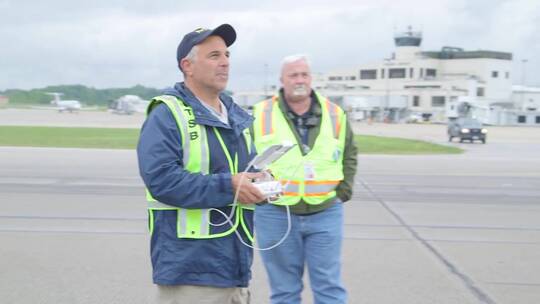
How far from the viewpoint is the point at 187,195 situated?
2672 mm

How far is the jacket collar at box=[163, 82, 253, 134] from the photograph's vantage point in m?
2.80

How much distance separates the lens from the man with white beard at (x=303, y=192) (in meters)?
4.18

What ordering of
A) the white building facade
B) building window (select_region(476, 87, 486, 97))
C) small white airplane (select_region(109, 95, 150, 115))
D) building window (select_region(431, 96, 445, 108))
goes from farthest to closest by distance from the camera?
building window (select_region(476, 87, 486, 97)) < building window (select_region(431, 96, 445, 108)) < the white building facade < small white airplane (select_region(109, 95, 150, 115))

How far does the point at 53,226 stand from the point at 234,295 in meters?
5.97

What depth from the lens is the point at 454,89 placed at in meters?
105

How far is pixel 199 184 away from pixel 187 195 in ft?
0.21

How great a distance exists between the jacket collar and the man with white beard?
1128mm

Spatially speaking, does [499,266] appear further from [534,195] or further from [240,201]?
[534,195]

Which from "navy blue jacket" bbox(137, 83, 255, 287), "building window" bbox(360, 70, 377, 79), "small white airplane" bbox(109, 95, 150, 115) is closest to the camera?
"navy blue jacket" bbox(137, 83, 255, 287)

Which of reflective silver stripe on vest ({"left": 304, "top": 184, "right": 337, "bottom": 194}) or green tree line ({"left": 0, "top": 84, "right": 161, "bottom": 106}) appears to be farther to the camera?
green tree line ({"left": 0, "top": 84, "right": 161, "bottom": 106})

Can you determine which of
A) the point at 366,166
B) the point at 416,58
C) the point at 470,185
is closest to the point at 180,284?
the point at 470,185

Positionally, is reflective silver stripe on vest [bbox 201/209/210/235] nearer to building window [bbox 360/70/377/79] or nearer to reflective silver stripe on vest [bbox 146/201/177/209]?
reflective silver stripe on vest [bbox 146/201/177/209]

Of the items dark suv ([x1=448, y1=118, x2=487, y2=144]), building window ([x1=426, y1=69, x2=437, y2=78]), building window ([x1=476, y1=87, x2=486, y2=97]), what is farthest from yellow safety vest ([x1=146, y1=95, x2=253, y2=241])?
building window ([x1=426, y1=69, x2=437, y2=78])

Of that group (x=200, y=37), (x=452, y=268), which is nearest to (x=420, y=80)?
(x=452, y=268)
